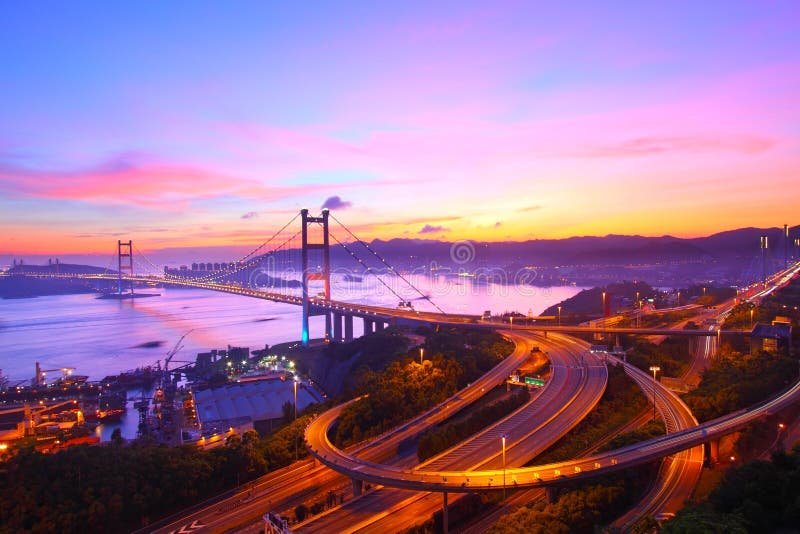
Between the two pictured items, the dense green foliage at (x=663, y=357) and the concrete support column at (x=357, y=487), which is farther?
the dense green foliage at (x=663, y=357)

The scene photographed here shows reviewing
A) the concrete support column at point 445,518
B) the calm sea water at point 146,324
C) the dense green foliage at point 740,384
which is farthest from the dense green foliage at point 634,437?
the calm sea water at point 146,324

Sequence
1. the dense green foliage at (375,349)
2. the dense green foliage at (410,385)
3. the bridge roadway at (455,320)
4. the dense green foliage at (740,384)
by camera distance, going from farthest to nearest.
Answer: the bridge roadway at (455,320), the dense green foliage at (375,349), the dense green foliage at (410,385), the dense green foliage at (740,384)

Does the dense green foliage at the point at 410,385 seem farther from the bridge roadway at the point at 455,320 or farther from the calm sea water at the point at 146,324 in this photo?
the calm sea water at the point at 146,324

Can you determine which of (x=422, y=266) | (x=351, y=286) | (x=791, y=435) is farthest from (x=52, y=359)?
(x=422, y=266)

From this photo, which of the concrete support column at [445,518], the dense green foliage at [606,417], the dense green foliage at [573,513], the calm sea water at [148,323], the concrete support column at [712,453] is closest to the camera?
the dense green foliage at [573,513]

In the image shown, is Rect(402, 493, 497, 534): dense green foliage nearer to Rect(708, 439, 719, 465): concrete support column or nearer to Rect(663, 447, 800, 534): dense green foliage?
Rect(663, 447, 800, 534): dense green foliage

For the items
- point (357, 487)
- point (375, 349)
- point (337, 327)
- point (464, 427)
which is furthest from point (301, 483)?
point (337, 327)

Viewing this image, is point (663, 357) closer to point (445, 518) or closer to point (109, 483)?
point (445, 518)
